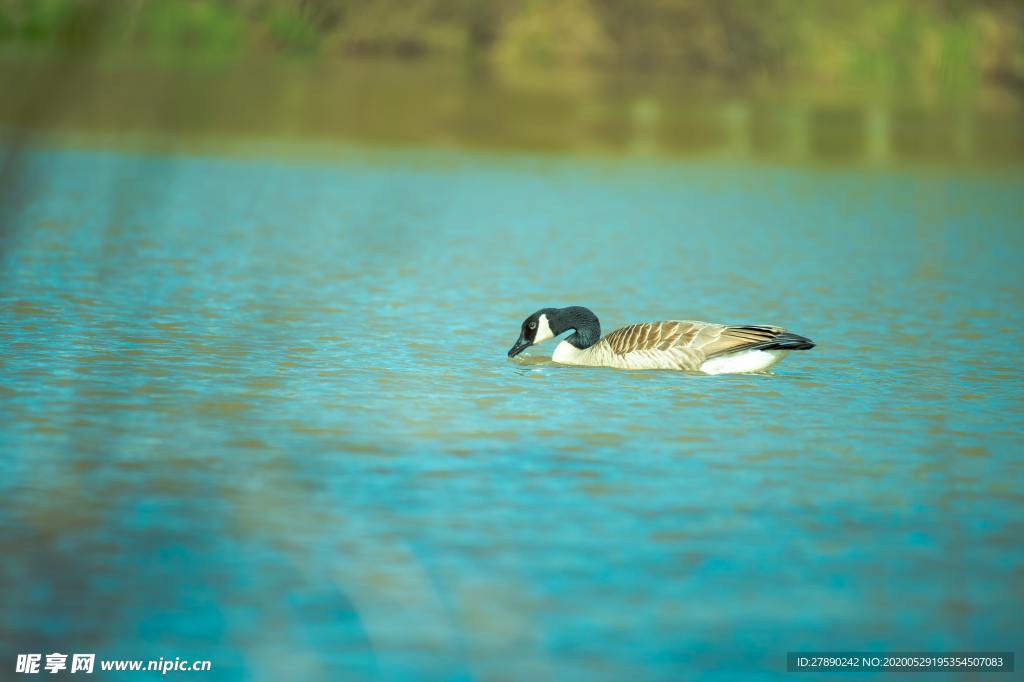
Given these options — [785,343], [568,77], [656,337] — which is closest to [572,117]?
[568,77]

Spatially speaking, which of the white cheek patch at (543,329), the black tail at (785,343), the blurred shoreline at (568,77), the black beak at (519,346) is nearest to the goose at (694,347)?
the black tail at (785,343)

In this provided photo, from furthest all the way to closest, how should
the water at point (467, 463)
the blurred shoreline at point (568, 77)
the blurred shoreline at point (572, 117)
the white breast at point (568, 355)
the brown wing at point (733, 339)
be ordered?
the blurred shoreline at point (572, 117) → the blurred shoreline at point (568, 77) → the white breast at point (568, 355) → the brown wing at point (733, 339) → the water at point (467, 463)

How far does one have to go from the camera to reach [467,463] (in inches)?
260

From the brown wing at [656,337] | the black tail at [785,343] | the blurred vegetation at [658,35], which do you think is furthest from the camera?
the blurred vegetation at [658,35]

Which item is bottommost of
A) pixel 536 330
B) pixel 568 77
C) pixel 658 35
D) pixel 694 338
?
pixel 536 330

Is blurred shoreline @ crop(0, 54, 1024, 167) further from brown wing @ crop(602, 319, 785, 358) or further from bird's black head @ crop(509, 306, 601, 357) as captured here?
brown wing @ crop(602, 319, 785, 358)

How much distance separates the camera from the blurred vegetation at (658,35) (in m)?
48.4

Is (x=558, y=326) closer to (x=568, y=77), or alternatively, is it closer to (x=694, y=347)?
(x=694, y=347)

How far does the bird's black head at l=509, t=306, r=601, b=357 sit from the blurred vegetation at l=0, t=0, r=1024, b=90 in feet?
106

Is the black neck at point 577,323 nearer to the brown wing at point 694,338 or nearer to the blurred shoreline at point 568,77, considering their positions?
the brown wing at point 694,338

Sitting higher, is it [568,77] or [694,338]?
[568,77]

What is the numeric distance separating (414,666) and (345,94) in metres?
34.1

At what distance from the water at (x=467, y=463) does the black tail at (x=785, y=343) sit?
10.1 inches

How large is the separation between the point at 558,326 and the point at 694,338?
97 cm
